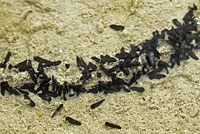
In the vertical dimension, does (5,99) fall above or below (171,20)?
below

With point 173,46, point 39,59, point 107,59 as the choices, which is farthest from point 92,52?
point 173,46

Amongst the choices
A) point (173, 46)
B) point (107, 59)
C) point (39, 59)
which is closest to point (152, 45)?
point (173, 46)

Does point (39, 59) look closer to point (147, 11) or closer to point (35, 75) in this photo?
point (35, 75)

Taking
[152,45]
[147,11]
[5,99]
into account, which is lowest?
[5,99]

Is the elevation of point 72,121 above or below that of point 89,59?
below

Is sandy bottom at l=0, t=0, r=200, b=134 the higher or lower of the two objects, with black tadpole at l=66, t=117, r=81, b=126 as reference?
higher

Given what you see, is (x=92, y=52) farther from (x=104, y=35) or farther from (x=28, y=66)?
(x=28, y=66)

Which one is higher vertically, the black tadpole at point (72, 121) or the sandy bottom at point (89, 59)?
the sandy bottom at point (89, 59)

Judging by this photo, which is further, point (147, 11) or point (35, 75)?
point (147, 11)
